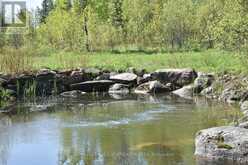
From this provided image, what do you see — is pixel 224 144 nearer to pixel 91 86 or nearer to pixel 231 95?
pixel 231 95

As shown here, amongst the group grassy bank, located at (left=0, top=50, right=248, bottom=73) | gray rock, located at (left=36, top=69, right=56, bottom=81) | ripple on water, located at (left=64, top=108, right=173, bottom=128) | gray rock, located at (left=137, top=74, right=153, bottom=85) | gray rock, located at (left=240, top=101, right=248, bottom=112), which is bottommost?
ripple on water, located at (left=64, top=108, right=173, bottom=128)

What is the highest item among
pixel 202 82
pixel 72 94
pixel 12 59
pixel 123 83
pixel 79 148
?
pixel 12 59

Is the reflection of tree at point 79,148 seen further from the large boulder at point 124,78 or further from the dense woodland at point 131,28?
the dense woodland at point 131,28

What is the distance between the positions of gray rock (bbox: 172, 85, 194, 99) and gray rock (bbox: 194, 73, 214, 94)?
21 cm

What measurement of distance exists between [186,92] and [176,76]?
4.40ft

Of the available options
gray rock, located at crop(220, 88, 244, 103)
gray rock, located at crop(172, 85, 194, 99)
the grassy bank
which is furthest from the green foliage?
gray rock, located at crop(220, 88, 244, 103)

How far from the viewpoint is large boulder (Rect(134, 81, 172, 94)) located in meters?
21.6

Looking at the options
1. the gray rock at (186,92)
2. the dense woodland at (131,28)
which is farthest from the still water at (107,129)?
the dense woodland at (131,28)

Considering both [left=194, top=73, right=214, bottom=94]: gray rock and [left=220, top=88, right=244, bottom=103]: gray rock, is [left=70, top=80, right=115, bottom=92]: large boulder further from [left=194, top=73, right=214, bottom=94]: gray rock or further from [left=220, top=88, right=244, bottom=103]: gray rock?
[left=220, top=88, right=244, bottom=103]: gray rock

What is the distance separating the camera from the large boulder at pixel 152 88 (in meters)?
21.6

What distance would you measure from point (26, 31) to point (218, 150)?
40.4m

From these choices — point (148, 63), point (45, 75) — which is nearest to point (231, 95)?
point (45, 75)

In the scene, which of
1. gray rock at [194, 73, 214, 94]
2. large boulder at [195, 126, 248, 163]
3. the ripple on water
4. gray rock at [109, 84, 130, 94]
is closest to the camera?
large boulder at [195, 126, 248, 163]

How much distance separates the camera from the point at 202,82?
Answer: 20906 mm
